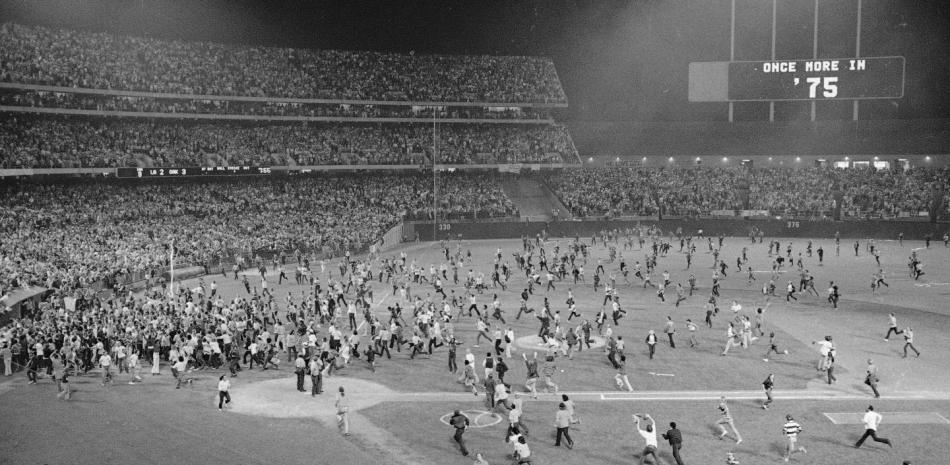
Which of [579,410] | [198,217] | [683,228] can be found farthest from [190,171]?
[579,410]

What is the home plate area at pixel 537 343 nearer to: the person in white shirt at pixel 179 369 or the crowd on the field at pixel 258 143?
the person in white shirt at pixel 179 369

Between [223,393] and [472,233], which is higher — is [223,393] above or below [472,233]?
below

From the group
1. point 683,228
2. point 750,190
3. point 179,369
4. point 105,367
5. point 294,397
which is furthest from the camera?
point 750,190

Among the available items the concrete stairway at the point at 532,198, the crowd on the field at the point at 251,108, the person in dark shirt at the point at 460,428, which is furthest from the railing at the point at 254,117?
the person in dark shirt at the point at 460,428

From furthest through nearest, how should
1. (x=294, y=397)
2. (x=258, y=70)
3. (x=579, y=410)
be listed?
(x=258, y=70) < (x=294, y=397) < (x=579, y=410)

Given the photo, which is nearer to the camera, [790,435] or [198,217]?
[790,435]

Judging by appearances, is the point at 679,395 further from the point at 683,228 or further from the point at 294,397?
the point at 683,228

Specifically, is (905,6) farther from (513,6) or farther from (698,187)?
(513,6)
